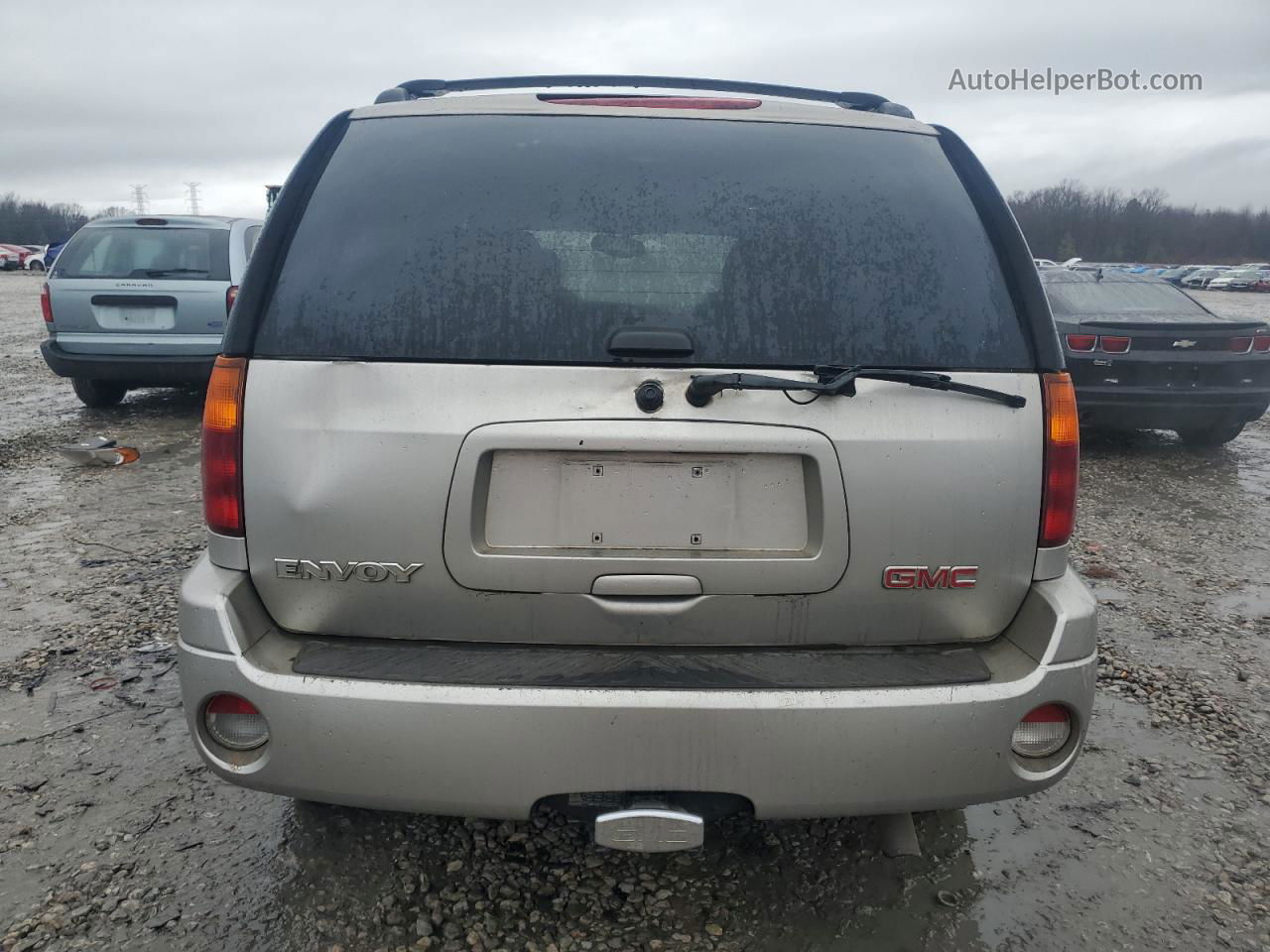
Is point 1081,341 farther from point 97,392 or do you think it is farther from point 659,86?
point 97,392

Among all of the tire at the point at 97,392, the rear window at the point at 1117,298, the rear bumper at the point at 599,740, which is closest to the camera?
the rear bumper at the point at 599,740

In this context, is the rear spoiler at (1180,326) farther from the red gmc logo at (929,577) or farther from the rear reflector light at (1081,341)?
the red gmc logo at (929,577)

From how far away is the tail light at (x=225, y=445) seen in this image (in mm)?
1962

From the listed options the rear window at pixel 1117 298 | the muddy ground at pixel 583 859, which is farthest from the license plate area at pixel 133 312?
the rear window at pixel 1117 298

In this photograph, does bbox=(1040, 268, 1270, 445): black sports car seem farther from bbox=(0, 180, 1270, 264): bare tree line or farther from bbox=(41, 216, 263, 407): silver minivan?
bbox=(0, 180, 1270, 264): bare tree line

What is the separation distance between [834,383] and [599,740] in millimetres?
849

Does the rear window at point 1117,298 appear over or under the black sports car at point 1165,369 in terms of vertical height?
over

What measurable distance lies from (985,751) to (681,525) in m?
0.77

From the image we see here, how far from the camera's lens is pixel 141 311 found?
8242mm

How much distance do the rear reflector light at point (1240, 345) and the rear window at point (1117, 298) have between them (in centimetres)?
66

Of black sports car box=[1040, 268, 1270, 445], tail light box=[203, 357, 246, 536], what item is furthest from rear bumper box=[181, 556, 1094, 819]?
black sports car box=[1040, 268, 1270, 445]

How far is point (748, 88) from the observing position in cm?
282

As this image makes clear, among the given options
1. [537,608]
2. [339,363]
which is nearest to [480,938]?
[537,608]

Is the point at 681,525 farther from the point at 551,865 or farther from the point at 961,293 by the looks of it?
the point at 551,865
